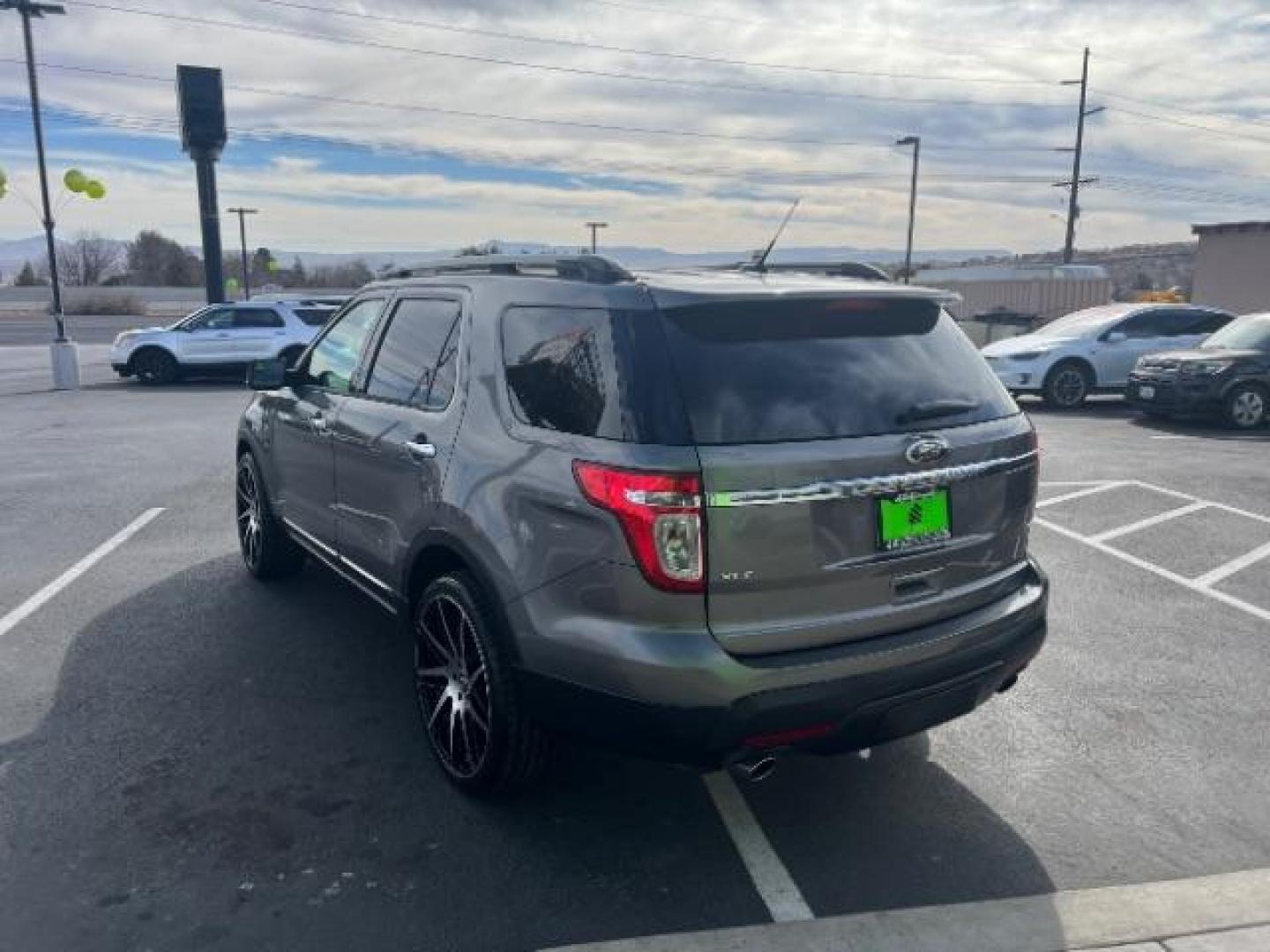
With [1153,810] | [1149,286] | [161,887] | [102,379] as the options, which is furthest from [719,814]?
[1149,286]

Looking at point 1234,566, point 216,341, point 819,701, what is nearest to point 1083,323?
point 1234,566

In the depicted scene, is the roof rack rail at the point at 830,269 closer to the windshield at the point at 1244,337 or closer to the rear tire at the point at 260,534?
the rear tire at the point at 260,534

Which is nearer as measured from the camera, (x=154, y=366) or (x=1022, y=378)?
(x=1022, y=378)

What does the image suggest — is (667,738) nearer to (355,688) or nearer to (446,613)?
(446,613)

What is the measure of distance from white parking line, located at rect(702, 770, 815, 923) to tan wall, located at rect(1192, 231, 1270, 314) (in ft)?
101

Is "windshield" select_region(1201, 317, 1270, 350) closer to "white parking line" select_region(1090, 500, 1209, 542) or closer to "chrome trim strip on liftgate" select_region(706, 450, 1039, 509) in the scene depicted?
"white parking line" select_region(1090, 500, 1209, 542)

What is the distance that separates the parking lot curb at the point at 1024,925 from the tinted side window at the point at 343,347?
111 inches

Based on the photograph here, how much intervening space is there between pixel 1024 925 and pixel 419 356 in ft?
9.42

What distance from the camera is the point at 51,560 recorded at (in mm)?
6449

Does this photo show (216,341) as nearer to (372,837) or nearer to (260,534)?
(260,534)

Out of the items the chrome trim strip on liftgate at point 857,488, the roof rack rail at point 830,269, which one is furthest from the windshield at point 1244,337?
the chrome trim strip on liftgate at point 857,488

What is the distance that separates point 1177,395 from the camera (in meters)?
13.2

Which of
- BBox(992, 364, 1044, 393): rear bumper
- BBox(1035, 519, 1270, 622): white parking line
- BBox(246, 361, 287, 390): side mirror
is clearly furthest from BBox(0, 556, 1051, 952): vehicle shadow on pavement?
BBox(992, 364, 1044, 393): rear bumper

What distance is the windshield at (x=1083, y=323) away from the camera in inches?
626
